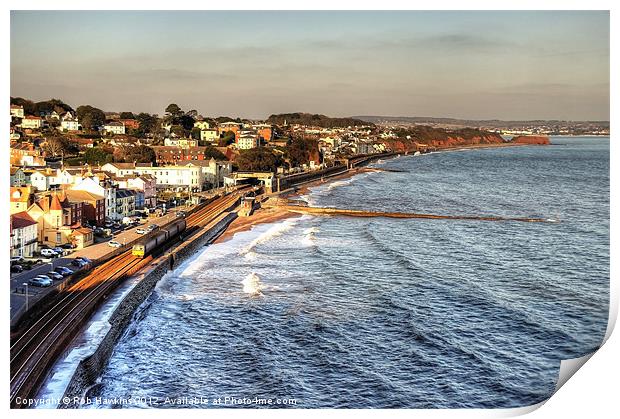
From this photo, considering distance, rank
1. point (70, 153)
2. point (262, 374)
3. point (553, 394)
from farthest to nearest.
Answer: point (70, 153)
point (262, 374)
point (553, 394)

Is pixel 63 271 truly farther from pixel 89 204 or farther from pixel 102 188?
pixel 102 188

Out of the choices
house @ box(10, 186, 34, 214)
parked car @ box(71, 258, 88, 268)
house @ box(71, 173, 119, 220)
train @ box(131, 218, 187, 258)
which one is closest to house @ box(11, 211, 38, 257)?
house @ box(10, 186, 34, 214)

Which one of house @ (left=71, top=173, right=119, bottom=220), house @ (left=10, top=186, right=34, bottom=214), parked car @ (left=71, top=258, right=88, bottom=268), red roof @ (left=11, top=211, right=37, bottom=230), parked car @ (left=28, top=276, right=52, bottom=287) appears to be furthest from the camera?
house @ (left=71, top=173, right=119, bottom=220)

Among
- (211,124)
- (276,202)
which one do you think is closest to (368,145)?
(211,124)

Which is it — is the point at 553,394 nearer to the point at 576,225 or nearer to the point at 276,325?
the point at 276,325

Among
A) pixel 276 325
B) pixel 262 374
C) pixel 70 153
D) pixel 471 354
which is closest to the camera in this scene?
pixel 262 374

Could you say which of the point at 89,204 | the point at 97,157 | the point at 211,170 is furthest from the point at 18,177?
the point at 211,170

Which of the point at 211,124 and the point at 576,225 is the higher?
the point at 211,124

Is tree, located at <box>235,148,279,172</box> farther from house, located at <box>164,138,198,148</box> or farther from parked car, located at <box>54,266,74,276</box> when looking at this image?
parked car, located at <box>54,266,74,276</box>
